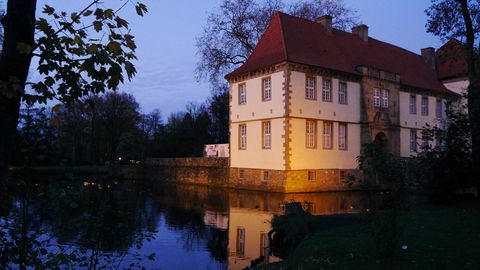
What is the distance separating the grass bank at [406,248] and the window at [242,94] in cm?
1670

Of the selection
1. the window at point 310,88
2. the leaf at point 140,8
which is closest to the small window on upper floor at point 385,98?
the window at point 310,88

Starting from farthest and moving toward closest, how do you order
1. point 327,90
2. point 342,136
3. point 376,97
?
point 376,97 < point 342,136 < point 327,90

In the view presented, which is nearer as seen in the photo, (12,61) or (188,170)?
(12,61)

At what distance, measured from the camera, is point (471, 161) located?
589 inches

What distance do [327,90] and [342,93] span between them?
1377mm

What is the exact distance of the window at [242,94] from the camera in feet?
88.3

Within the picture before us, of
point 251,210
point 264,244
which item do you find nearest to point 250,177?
point 251,210

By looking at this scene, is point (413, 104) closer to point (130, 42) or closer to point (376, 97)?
point (376, 97)

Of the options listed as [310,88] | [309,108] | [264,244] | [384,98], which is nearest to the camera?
[264,244]

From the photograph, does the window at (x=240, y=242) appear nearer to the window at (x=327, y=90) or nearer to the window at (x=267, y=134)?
the window at (x=267, y=134)

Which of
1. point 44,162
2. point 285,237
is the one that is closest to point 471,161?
point 285,237

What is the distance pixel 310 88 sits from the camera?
25016 millimetres

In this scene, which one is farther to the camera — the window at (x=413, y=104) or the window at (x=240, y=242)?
the window at (x=413, y=104)

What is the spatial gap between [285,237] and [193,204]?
908cm
